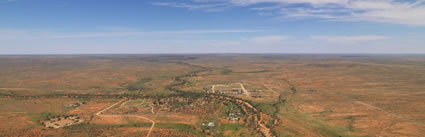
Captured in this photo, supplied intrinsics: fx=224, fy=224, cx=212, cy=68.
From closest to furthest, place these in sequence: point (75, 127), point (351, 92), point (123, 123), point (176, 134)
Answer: point (176, 134)
point (75, 127)
point (123, 123)
point (351, 92)

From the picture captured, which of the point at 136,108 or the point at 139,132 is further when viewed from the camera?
the point at 136,108

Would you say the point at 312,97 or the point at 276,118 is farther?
the point at 312,97

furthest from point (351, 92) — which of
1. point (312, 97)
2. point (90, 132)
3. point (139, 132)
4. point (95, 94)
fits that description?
point (95, 94)

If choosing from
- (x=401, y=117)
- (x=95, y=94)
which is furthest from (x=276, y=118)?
(x=95, y=94)

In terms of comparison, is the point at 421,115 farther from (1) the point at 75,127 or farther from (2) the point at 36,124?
(2) the point at 36,124

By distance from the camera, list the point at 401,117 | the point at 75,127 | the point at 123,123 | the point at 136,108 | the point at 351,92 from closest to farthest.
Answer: the point at 75,127, the point at 123,123, the point at 401,117, the point at 136,108, the point at 351,92

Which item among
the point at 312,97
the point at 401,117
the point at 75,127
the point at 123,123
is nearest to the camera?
the point at 75,127

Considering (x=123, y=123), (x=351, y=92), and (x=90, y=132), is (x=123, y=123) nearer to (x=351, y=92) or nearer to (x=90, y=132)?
(x=90, y=132)

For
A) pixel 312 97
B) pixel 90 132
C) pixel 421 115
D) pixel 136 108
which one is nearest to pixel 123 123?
pixel 90 132

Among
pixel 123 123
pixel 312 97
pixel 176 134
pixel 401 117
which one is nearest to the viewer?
pixel 176 134
